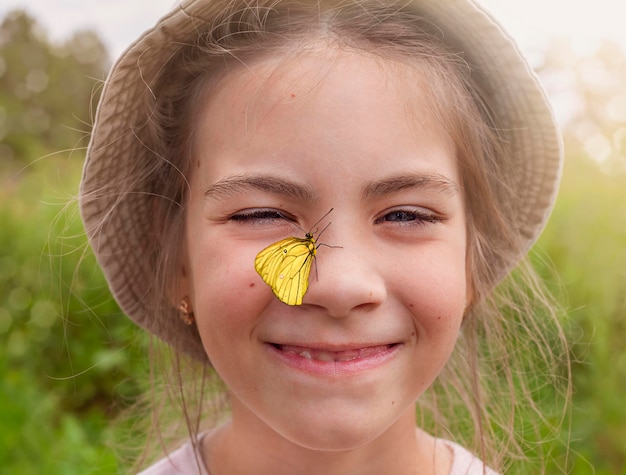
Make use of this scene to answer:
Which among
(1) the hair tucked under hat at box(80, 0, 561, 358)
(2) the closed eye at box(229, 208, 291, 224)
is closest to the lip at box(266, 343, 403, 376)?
(2) the closed eye at box(229, 208, 291, 224)

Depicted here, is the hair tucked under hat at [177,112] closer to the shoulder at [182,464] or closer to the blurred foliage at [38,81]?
the shoulder at [182,464]

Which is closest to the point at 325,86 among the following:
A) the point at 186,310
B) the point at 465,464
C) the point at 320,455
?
the point at 186,310

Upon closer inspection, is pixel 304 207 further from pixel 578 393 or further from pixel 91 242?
pixel 578 393

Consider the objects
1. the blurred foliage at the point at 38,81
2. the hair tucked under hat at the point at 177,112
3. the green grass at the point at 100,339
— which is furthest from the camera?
the blurred foliage at the point at 38,81

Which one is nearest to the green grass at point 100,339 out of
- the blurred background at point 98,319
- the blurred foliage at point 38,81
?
the blurred background at point 98,319

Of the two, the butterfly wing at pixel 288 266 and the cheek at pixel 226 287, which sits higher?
the butterfly wing at pixel 288 266

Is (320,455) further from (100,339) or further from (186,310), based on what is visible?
(100,339)

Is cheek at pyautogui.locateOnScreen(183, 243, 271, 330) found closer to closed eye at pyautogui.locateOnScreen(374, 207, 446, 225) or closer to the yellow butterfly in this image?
the yellow butterfly
